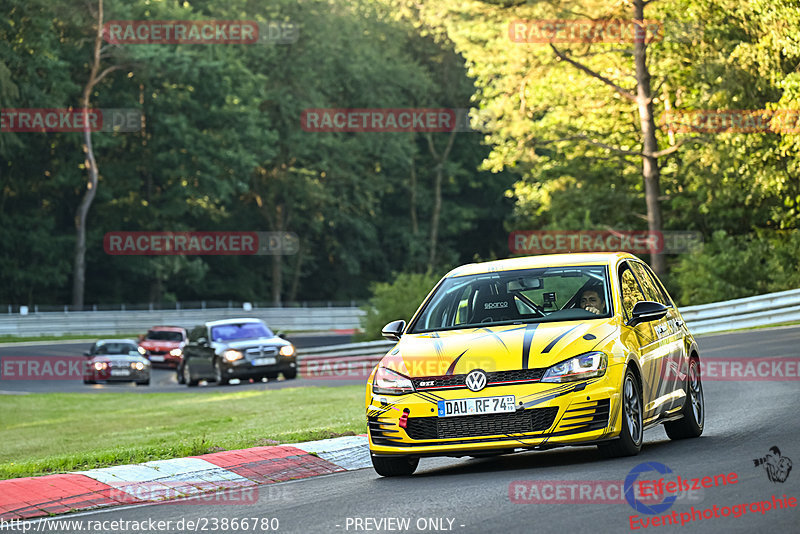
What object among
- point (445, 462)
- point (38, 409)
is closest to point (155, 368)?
point (38, 409)

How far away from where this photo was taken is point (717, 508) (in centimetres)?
762

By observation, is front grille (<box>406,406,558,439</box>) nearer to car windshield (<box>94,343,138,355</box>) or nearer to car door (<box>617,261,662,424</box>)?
car door (<box>617,261,662,424</box>)

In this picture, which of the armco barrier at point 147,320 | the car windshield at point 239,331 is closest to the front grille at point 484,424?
the car windshield at point 239,331

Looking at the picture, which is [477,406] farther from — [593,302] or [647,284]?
[647,284]

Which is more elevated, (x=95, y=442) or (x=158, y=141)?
(x=158, y=141)

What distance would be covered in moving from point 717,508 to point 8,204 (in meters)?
60.0

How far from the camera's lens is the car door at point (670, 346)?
37.1 feet

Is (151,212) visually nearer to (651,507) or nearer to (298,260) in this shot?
(298,260)

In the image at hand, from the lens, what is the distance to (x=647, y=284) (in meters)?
12.1

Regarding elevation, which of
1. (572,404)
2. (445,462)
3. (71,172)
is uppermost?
(71,172)

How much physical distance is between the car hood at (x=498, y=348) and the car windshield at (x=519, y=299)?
35cm

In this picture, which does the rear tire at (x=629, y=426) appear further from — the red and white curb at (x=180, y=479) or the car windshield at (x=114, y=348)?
the car windshield at (x=114, y=348)

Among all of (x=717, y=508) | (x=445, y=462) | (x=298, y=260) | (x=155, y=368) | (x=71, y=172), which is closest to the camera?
(x=717, y=508)

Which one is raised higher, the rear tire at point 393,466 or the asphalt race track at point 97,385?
the rear tire at point 393,466
